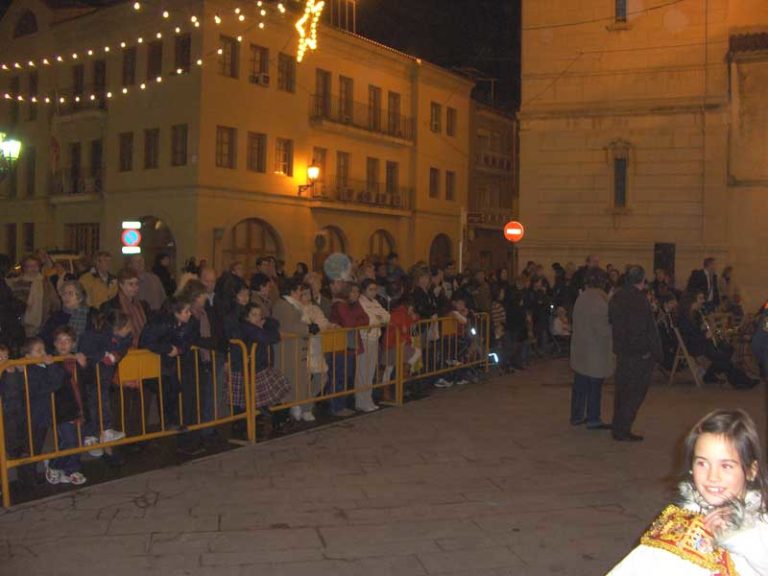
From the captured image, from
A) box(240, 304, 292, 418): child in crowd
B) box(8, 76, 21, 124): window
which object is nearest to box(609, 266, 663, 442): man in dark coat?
box(240, 304, 292, 418): child in crowd

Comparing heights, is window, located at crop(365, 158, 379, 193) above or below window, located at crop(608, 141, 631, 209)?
above

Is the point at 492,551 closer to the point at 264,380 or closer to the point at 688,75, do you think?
the point at 264,380

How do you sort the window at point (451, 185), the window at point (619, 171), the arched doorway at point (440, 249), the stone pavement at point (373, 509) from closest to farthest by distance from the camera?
the stone pavement at point (373, 509) < the window at point (619, 171) < the arched doorway at point (440, 249) < the window at point (451, 185)

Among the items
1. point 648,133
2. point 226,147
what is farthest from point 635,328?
point 226,147

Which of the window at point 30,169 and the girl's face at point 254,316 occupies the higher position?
the window at point 30,169

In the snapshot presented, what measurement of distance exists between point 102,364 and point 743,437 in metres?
6.15

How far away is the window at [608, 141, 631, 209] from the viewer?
2172 cm

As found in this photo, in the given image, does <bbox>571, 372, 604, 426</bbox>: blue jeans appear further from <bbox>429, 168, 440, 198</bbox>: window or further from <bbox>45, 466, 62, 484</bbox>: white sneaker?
<bbox>429, 168, 440, 198</bbox>: window

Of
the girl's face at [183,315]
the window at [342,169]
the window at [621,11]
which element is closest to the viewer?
the girl's face at [183,315]

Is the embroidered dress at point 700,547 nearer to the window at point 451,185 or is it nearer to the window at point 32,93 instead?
the window at point 32,93

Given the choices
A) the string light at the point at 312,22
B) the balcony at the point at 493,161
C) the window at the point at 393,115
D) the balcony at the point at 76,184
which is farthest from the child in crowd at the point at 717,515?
the balcony at the point at 493,161

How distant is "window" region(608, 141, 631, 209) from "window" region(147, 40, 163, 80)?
17028mm

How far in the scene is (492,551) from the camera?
5.54m

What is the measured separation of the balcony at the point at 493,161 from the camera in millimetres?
45875
